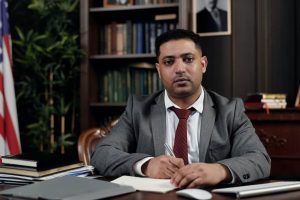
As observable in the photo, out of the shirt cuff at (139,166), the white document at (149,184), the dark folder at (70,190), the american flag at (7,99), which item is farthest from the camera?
the american flag at (7,99)

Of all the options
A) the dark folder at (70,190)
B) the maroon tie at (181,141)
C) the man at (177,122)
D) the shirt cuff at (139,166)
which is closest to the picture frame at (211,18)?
the man at (177,122)

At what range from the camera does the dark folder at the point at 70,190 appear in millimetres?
990

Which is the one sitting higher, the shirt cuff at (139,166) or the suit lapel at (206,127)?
the suit lapel at (206,127)

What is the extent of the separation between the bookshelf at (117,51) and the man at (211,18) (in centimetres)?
18

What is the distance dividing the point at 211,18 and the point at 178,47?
135cm

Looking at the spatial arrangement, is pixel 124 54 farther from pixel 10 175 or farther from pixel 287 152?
pixel 10 175

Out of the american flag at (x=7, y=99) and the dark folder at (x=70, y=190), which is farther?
the american flag at (x=7, y=99)

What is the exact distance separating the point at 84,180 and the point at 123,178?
209 millimetres

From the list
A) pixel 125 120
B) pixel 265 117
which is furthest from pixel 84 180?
pixel 265 117

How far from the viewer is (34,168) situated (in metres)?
1.28

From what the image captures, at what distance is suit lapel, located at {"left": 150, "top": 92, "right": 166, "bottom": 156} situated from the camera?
1.74 meters

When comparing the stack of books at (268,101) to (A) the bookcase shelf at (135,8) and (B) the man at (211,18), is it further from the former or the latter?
(A) the bookcase shelf at (135,8)

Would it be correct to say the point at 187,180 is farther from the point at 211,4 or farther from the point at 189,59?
the point at 211,4

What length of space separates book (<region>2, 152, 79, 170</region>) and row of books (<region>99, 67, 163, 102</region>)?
69.2 inches
